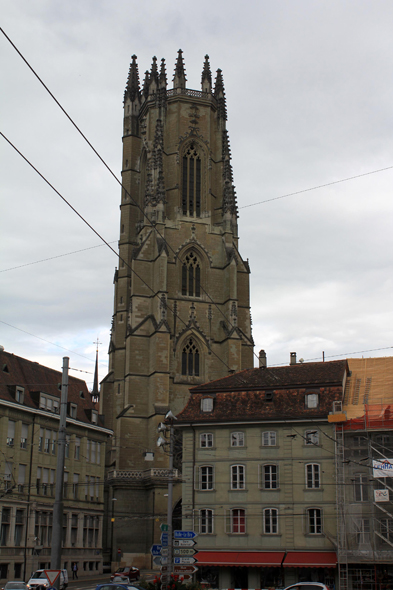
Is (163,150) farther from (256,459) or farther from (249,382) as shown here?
(256,459)

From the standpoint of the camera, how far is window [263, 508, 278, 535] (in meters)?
36.4

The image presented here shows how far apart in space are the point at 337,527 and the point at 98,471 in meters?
23.9

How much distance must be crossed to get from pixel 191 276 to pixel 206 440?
29916 millimetres

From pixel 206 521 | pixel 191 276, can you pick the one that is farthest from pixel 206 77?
pixel 206 521

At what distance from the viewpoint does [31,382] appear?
48.2 m

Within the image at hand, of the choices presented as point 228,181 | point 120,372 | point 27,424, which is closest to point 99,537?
point 27,424

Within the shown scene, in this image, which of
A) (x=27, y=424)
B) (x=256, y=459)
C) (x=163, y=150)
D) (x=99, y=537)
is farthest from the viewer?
(x=163, y=150)

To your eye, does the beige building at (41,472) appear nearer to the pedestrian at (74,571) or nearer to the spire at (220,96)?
the pedestrian at (74,571)

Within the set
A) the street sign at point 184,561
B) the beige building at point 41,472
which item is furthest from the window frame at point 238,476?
the street sign at point 184,561

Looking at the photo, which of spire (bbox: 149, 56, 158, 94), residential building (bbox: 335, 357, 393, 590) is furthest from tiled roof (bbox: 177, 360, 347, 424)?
spire (bbox: 149, 56, 158, 94)

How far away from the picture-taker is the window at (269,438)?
1497 inches

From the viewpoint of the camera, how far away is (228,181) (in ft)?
237

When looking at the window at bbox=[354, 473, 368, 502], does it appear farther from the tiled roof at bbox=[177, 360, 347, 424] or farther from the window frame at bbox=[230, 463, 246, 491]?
the window frame at bbox=[230, 463, 246, 491]

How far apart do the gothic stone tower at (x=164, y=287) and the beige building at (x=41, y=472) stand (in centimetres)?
457
